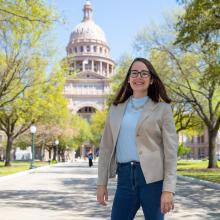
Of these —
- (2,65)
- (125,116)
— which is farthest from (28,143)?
(125,116)

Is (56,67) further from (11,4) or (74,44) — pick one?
(74,44)

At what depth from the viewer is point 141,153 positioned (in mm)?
3449

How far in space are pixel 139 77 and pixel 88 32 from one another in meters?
120

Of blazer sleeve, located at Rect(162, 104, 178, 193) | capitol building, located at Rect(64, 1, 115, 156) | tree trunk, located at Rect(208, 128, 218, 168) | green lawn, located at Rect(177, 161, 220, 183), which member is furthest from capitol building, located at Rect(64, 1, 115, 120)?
blazer sleeve, located at Rect(162, 104, 178, 193)

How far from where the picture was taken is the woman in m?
3.44

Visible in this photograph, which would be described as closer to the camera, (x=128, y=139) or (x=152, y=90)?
(x=128, y=139)

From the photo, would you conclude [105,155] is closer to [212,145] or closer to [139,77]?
[139,77]

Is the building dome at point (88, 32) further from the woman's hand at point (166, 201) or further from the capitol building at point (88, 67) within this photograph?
the woman's hand at point (166, 201)

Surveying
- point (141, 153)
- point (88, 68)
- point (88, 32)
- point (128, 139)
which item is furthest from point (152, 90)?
point (88, 32)

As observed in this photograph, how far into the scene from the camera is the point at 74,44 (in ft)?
391

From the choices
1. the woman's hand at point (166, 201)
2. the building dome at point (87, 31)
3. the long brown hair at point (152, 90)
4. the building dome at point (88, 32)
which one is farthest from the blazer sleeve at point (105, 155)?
the building dome at point (88, 32)

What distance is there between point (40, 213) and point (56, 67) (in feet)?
69.4

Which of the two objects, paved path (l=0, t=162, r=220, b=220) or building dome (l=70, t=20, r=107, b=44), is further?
building dome (l=70, t=20, r=107, b=44)

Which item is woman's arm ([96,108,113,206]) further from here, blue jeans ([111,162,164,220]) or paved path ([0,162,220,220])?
paved path ([0,162,220,220])
